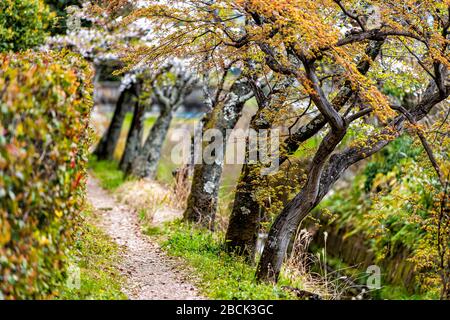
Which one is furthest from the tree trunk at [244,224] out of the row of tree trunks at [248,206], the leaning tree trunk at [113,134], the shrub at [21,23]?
the leaning tree trunk at [113,134]

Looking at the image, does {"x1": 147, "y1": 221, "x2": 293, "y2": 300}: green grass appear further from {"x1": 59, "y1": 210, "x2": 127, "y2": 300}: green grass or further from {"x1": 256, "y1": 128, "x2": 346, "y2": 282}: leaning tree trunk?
{"x1": 59, "y1": 210, "x2": 127, "y2": 300}: green grass

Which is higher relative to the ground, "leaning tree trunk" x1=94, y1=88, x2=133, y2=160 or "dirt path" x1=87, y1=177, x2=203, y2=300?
"leaning tree trunk" x1=94, y1=88, x2=133, y2=160

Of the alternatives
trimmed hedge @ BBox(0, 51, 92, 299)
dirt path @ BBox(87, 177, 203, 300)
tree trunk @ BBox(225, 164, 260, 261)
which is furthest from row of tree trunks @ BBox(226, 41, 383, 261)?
trimmed hedge @ BBox(0, 51, 92, 299)

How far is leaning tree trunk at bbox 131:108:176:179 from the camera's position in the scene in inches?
616

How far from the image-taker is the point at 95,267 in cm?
774

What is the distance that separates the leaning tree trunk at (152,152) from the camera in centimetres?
1566

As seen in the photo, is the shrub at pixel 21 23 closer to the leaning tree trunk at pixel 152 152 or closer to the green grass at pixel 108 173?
the leaning tree trunk at pixel 152 152

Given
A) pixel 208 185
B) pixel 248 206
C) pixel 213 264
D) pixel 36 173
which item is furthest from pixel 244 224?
pixel 36 173

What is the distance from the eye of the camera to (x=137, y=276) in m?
8.17

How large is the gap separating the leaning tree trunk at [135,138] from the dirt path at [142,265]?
15.6 feet

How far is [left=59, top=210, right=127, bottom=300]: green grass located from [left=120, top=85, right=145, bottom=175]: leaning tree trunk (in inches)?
289

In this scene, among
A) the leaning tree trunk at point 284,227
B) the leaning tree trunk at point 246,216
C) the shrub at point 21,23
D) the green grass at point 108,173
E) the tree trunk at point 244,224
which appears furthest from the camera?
the green grass at point 108,173

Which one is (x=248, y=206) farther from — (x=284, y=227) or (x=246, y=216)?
(x=284, y=227)
